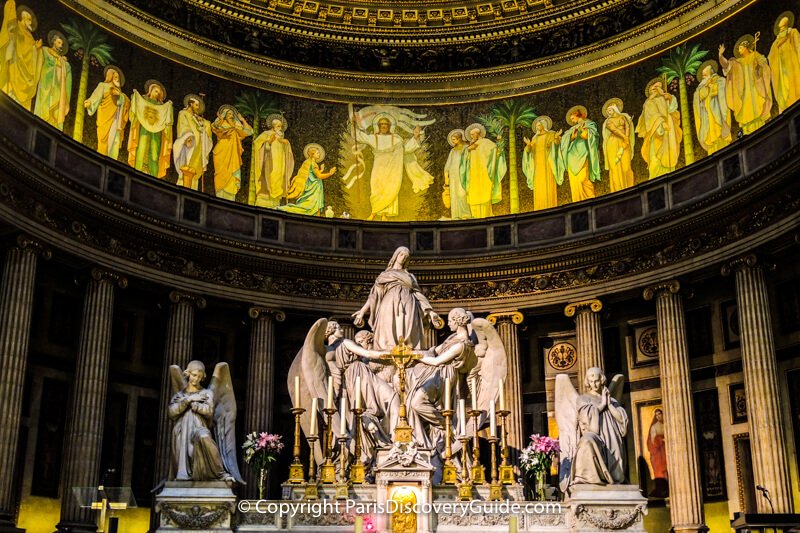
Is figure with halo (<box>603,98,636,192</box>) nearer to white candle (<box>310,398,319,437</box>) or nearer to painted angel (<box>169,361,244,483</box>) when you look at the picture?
white candle (<box>310,398,319,437</box>)

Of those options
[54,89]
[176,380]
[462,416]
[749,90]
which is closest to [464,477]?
[462,416]

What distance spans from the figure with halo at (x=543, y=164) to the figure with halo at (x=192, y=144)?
1041 centimetres

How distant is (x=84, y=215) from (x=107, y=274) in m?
1.73

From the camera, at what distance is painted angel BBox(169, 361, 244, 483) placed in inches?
623

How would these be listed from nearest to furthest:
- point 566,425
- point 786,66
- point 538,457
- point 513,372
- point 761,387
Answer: point 566,425, point 538,457, point 761,387, point 786,66, point 513,372

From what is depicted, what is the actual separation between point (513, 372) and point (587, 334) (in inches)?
98.6

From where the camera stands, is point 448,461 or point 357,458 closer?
point 448,461

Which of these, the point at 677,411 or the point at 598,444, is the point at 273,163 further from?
the point at 598,444

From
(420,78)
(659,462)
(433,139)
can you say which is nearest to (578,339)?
(659,462)

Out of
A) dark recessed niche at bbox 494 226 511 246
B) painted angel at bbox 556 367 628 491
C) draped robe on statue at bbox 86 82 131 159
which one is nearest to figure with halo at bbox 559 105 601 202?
dark recessed niche at bbox 494 226 511 246

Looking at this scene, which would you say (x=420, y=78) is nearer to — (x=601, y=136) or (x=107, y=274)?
(x=601, y=136)

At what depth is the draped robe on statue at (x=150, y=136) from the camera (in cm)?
2898

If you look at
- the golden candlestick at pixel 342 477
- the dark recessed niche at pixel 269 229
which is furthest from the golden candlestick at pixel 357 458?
the dark recessed niche at pixel 269 229

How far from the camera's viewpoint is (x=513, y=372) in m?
28.8
